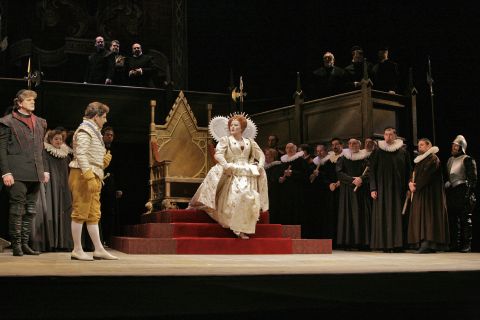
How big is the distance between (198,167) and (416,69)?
4006 mm

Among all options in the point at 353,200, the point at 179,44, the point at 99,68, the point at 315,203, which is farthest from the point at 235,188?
the point at 179,44

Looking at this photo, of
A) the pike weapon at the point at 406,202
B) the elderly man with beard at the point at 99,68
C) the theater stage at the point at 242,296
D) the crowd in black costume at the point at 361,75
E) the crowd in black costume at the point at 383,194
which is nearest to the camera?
the theater stage at the point at 242,296

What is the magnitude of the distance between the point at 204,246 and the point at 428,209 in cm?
266

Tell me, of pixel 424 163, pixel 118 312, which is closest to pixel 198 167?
pixel 424 163

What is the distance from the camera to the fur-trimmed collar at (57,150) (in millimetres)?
8359

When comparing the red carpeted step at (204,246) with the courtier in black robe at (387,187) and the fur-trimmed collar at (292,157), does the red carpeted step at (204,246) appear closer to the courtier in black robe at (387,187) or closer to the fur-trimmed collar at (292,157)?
the courtier in black robe at (387,187)

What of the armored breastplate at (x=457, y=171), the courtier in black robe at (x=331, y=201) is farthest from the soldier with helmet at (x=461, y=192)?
the courtier in black robe at (x=331, y=201)

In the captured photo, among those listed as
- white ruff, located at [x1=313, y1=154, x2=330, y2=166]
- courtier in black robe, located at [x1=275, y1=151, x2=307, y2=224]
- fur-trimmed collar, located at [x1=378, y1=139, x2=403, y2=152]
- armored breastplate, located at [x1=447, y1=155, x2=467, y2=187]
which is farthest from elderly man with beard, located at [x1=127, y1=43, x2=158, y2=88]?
armored breastplate, located at [x1=447, y1=155, x2=467, y2=187]

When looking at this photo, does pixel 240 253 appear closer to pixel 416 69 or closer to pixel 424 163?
pixel 424 163

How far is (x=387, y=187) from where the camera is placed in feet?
28.3

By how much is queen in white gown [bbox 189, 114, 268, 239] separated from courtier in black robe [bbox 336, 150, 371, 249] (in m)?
1.46

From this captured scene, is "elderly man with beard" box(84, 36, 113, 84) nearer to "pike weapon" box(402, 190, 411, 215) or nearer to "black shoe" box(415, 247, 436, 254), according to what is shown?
"pike weapon" box(402, 190, 411, 215)

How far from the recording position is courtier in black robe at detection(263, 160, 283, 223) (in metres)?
9.84

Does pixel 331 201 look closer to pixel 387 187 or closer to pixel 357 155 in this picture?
pixel 357 155
